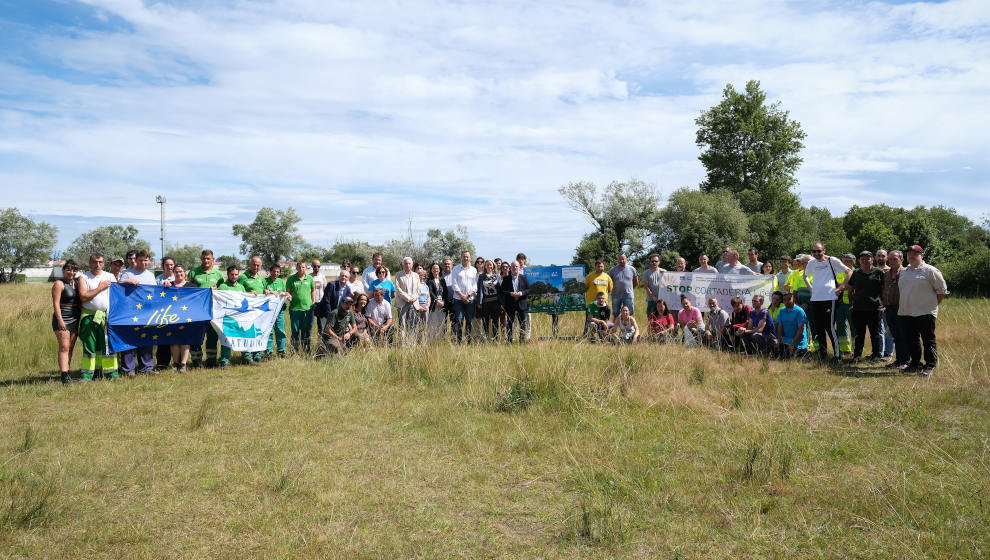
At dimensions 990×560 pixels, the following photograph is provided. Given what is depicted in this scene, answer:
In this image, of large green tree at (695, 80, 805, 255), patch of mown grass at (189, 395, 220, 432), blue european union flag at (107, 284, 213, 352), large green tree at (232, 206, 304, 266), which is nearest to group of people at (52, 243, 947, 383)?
blue european union flag at (107, 284, 213, 352)

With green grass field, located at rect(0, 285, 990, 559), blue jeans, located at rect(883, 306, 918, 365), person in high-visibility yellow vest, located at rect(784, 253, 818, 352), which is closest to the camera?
green grass field, located at rect(0, 285, 990, 559)

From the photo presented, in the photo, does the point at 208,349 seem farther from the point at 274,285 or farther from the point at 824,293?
the point at 824,293

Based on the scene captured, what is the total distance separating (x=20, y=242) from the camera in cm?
7694

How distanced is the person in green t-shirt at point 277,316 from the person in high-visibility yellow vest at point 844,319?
9.84 metres

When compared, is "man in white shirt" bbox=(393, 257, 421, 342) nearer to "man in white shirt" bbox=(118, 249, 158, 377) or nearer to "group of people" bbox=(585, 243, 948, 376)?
"group of people" bbox=(585, 243, 948, 376)

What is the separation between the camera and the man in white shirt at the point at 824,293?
1037cm

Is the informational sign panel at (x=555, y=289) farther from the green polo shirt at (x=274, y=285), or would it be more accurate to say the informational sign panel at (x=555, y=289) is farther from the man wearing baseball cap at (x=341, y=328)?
the green polo shirt at (x=274, y=285)

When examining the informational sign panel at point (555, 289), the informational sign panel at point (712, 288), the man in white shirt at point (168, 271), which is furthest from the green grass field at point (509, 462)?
the informational sign panel at point (555, 289)

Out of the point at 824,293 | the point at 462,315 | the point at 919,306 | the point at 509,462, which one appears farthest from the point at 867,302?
the point at 509,462

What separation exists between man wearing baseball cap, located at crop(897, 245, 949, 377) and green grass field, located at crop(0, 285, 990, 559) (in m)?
0.40

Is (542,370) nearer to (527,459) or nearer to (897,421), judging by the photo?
(527,459)

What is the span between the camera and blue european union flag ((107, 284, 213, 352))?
913cm

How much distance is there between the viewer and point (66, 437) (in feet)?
20.0

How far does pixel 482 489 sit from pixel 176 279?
25.2 ft
